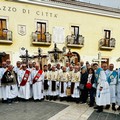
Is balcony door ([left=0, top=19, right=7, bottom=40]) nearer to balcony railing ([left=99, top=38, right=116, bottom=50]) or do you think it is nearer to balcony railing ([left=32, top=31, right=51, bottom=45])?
balcony railing ([left=32, top=31, right=51, bottom=45])

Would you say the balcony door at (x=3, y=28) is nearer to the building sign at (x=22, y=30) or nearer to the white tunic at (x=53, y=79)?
the building sign at (x=22, y=30)

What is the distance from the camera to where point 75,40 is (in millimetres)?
18453

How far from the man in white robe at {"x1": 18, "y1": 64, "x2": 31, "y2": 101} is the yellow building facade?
831cm

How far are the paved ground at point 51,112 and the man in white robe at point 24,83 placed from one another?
41cm

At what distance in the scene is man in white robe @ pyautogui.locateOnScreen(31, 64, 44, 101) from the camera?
8008 mm

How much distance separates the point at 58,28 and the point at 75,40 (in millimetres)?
2183

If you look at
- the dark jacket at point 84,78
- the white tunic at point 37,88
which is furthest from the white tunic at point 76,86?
the white tunic at point 37,88

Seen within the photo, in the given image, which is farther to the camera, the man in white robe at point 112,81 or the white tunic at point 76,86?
the white tunic at point 76,86

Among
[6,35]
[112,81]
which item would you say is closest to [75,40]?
[6,35]

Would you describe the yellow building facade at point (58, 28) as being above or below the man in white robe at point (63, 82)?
above

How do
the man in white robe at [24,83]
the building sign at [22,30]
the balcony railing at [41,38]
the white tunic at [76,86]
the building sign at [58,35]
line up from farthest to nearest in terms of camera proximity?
the building sign at [58,35] → the balcony railing at [41,38] → the building sign at [22,30] → the man in white robe at [24,83] → the white tunic at [76,86]

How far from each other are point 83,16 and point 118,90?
13.6m

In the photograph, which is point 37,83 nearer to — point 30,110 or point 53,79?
point 53,79

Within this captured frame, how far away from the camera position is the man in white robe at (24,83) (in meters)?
7.95
